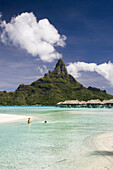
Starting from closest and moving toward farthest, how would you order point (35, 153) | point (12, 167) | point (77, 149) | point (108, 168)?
1. point (108, 168)
2. point (12, 167)
3. point (35, 153)
4. point (77, 149)

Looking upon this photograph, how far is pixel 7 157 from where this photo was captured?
12383 millimetres

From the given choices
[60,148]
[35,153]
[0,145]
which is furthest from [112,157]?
[0,145]

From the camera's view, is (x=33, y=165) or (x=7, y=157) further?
(x=7, y=157)

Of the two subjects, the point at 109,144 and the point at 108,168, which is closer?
the point at 108,168

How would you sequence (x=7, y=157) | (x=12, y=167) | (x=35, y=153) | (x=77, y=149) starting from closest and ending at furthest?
(x=12, y=167), (x=7, y=157), (x=35, y=153), (x=77, y=149)

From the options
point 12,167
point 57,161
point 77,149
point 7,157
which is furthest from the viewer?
point 77,149

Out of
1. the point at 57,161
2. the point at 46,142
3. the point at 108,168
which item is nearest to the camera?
the point at 108,168

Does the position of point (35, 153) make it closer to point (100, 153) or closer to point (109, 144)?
point (100, 153)

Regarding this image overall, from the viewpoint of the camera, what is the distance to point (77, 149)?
14.2 metres

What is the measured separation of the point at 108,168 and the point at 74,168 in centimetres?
192

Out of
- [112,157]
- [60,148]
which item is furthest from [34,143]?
[112,157]

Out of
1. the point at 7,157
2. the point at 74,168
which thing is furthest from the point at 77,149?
the point at 7,157

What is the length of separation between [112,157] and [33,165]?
17.2 ft

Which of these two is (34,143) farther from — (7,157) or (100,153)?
(100,153)
